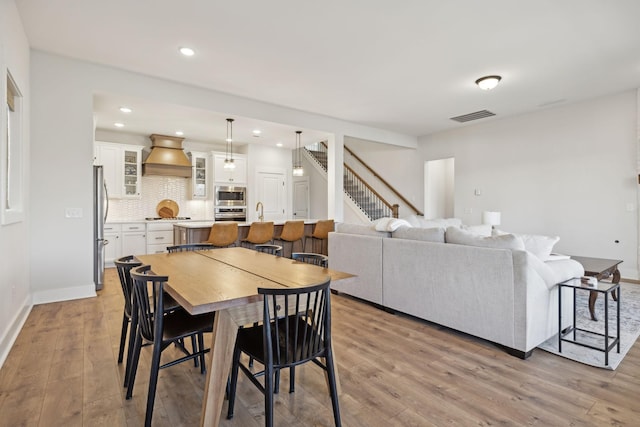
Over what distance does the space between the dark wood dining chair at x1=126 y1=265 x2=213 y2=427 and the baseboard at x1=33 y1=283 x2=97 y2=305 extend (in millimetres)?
2688

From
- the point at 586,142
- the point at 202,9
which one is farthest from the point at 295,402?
the point at 586,142

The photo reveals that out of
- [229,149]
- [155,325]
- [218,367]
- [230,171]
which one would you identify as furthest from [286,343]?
[229,149]

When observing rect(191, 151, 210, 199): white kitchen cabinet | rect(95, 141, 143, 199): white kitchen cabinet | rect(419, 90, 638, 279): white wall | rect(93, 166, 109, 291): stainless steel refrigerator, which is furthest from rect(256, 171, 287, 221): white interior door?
rect(419, 90, 638, 279): white wall

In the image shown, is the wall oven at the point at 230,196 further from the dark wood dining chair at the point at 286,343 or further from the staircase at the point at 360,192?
the dark wood dining chair at the point at 286,343

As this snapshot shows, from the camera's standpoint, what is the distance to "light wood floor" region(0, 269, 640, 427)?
1745 mm

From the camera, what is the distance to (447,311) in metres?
2.88

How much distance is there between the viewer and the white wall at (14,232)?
2.46 metres

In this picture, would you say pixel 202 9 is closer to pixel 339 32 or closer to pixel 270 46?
pixel 270 46

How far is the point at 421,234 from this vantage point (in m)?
3.14


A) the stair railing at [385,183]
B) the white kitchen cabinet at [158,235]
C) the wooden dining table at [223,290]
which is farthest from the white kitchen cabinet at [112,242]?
the stair railing at [385,183]

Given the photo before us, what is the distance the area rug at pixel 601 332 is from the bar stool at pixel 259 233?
3.95 meters

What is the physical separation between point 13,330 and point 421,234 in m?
3.68

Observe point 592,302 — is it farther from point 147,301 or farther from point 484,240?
point 147,301

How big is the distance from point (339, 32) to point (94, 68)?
309cm
